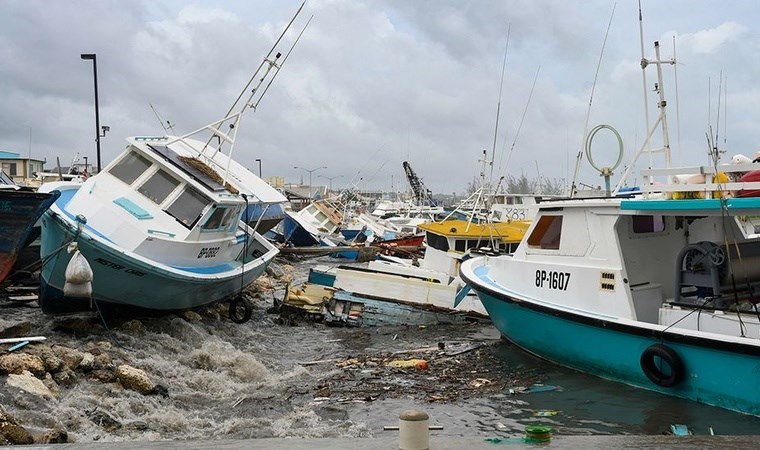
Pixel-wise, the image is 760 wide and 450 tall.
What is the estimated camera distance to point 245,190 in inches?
616

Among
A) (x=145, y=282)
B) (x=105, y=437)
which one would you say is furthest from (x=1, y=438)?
(x=145, y=282)

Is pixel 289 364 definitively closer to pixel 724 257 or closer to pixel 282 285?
pixel 724 257

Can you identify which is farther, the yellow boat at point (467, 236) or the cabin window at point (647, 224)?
the yellow boat at point (467, 236)

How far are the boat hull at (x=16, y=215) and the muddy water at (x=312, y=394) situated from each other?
137 cm

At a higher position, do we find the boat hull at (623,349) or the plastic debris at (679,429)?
the boat hull at (623,349)

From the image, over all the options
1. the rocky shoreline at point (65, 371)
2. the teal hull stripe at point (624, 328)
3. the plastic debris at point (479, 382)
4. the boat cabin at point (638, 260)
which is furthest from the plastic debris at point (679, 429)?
the rocky shoreline at point (65, 371)

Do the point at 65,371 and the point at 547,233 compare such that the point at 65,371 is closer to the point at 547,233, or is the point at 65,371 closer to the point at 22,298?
the point at 22,298

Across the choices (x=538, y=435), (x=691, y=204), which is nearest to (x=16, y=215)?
(x=538, y=435)

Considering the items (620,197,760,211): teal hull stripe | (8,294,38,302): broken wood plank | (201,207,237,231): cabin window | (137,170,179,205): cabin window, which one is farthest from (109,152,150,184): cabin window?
(620,197,760,211): teal hull stripe

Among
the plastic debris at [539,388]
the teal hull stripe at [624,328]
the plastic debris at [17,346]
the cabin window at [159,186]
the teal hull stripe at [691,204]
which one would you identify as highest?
the cabin window at [159,186]

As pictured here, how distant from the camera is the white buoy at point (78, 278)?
10578mm

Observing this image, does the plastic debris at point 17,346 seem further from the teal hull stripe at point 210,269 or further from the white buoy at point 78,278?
the teal hull stripe at point 210,269

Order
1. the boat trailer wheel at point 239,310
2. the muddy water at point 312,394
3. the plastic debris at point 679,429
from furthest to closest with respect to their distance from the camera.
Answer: the boat trailer wheel at point 239,310 → the muddy water at point 312,394 → the plastic debris at point 679,429

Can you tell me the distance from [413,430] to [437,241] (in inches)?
601
